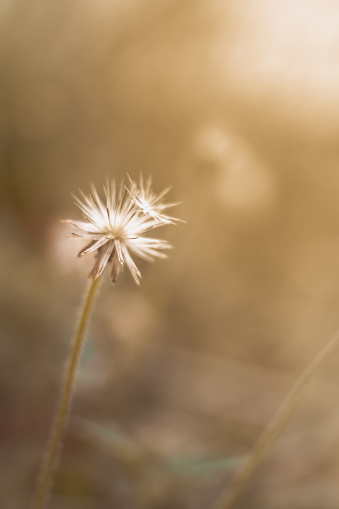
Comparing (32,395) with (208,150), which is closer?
(208,150)

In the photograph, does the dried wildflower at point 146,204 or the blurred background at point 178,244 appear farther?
the blurred background at point 178,244

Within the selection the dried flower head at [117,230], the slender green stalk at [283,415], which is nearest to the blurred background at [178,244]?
the slender green stalk at [283,415]

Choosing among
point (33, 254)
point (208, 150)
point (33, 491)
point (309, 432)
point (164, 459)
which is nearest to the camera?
point (164, 459)

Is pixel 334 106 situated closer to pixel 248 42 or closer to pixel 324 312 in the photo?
pixel 248 42

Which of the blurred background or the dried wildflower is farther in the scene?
the blurred background

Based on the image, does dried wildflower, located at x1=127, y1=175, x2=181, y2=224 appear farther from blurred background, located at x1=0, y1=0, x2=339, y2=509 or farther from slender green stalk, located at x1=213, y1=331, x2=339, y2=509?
blurred background, located at x1=0, y1=0, x2=339, y2=509

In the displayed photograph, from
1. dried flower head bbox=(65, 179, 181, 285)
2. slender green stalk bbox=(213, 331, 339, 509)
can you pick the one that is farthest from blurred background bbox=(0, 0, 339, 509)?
dried flower head bbox=(65, 179, 181, 285)

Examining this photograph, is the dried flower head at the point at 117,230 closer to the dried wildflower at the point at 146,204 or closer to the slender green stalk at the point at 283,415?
the dried wildflower at the point at 146,204

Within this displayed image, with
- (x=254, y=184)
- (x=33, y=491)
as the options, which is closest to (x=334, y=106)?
(x=254, y=184)
